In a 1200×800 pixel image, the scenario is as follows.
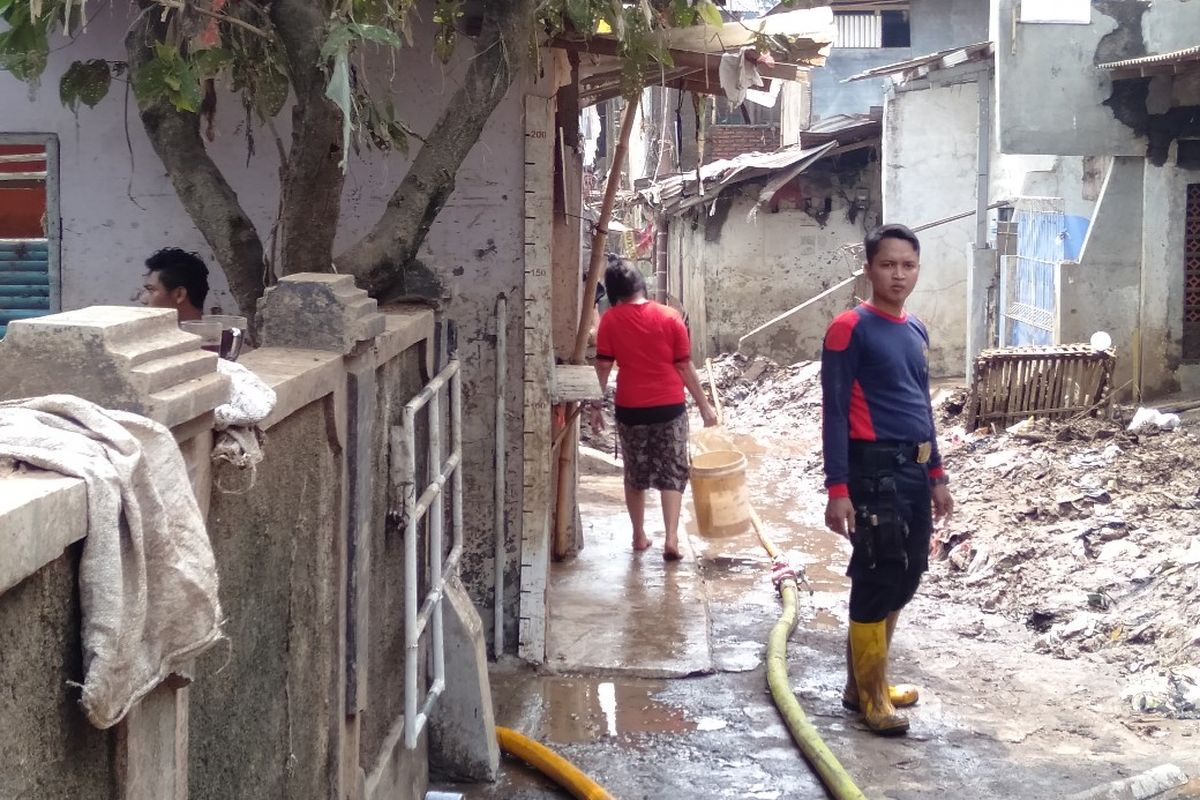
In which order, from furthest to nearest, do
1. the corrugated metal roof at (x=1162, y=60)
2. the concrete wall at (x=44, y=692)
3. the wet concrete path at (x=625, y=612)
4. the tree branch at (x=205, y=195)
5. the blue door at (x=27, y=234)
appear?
the corrugated metal roof at (x=1162, y=60) → the wet concrete path at (x=625, y=612) → the blue door at (x=27, y=234) → the tree branch at (x=205, y=195) → the concrete wall at (x=44, y=692)

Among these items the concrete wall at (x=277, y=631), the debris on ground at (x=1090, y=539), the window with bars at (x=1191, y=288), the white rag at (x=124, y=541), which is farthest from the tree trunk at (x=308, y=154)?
the window with bars at (x=1191, y=288)

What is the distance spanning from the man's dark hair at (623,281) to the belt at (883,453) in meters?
3.10

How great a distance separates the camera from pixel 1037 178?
14.2 metres

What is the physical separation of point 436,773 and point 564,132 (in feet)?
14.2

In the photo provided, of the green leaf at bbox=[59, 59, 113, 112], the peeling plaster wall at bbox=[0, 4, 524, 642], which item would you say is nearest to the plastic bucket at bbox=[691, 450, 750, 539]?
the peeling plaster wall at bbox=[0, 4, 524, 642]

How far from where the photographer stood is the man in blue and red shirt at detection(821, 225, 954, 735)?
500 centimetres

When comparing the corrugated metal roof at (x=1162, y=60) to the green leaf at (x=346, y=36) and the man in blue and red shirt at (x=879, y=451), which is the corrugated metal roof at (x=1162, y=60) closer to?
the man in blue and red shirt at (x=879, y=451)

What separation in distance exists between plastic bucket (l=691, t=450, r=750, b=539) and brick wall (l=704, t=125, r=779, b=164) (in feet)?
58.0

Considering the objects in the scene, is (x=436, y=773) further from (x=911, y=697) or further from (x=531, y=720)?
(x=911, y=697)

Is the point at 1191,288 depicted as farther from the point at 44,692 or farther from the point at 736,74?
the point at 44,692

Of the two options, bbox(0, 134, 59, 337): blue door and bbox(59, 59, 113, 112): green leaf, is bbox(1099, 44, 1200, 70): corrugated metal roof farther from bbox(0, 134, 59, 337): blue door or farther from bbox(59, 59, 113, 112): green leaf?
bbox(59, 59, 113, 112): green leaf

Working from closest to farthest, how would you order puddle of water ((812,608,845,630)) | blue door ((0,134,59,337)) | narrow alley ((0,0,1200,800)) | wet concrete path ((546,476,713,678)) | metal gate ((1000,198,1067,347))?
narrow alley ((0,0,1200,800)), blue door ((0,134,59,337)), wet concrete path ((546,476,713,678)), puddle of water ((812,608,845,630)), metal gate ((1000,198,1067,347))

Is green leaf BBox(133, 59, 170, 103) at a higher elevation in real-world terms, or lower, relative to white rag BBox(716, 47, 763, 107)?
lower

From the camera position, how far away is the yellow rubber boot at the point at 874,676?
5137 mm
